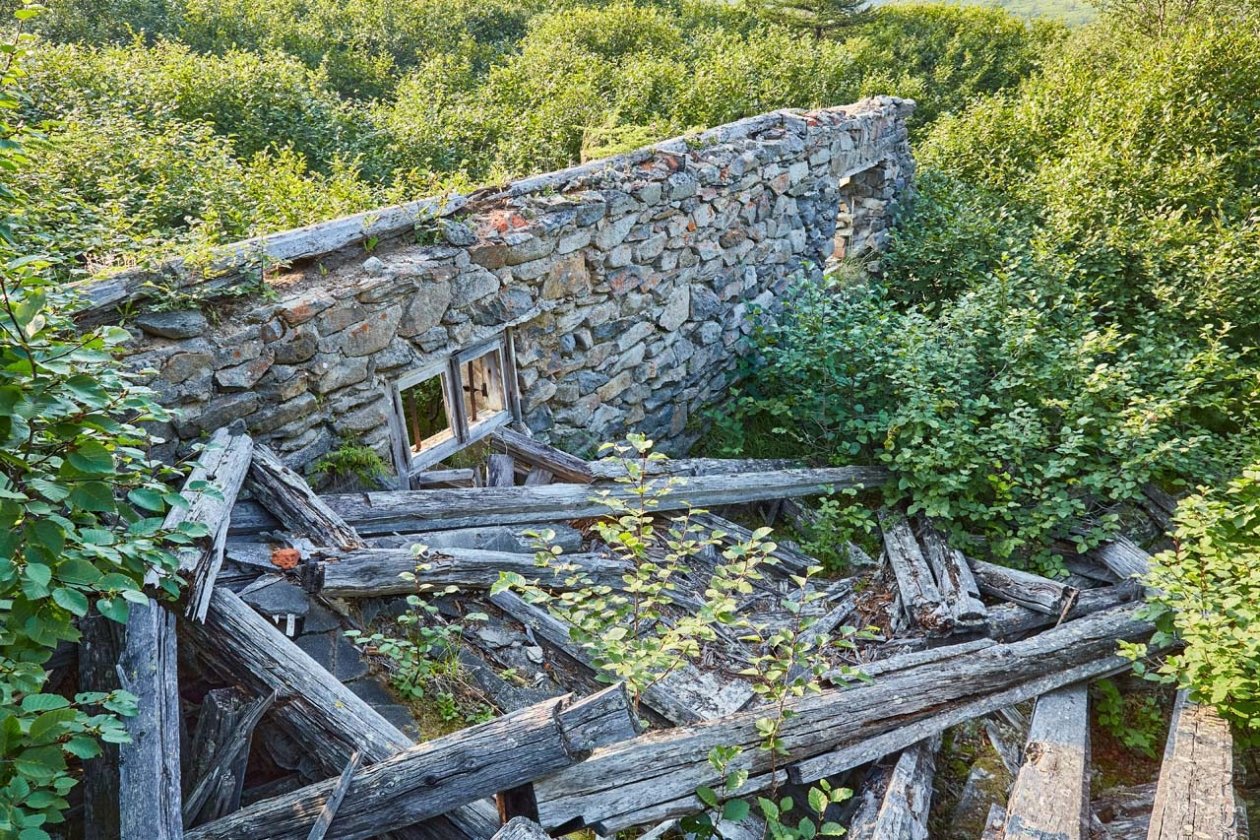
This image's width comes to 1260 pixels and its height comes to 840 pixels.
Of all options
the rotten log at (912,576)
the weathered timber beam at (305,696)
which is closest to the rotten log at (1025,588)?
the rotten log at (912,576)

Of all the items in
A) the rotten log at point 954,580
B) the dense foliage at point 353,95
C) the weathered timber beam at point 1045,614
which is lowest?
the weathered timber beam at point 1045,614

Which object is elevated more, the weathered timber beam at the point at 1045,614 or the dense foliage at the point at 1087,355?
the dense foliage at the point at 1087,355

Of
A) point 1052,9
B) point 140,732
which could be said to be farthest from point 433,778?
point 1052,9

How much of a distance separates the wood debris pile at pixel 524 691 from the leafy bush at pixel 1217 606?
0.19 meters

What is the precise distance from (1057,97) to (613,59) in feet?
17.2

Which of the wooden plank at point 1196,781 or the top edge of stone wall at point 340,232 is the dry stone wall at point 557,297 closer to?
the top edge of stone wall at point 340,232

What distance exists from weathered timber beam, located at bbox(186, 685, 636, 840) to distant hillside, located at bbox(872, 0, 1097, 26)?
19.1m

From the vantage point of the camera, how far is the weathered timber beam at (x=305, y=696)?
2602 mm

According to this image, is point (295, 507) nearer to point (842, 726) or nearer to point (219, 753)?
point (219, 753)

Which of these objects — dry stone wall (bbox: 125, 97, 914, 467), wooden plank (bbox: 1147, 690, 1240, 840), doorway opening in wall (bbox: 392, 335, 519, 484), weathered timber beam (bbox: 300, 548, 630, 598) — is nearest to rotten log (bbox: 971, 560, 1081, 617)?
wooden plank (bbox: 1147, 690, 1240, 840)

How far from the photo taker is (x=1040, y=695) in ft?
13.3

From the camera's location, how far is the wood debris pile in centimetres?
248

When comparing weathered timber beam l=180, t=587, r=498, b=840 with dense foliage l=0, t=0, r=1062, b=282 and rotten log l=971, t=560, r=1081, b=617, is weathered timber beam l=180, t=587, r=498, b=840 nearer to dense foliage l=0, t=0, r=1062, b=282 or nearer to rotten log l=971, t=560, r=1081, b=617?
dense foliage l=0, t=0, r=1062, b=282

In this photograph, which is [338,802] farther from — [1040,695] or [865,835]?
[1040,695]
